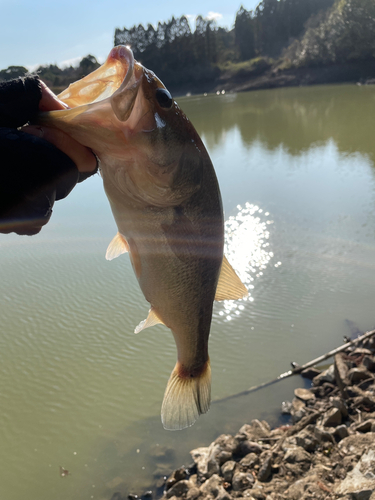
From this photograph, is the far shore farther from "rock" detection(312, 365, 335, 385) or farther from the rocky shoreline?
the rocky shoreline

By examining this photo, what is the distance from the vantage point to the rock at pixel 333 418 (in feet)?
13.6

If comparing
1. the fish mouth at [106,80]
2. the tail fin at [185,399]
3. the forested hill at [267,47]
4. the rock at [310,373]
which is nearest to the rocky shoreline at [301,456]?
the rock at [310,373]

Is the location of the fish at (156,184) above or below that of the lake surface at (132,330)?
above

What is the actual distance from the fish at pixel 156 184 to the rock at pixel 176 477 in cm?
234

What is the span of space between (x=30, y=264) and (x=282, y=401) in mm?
6217

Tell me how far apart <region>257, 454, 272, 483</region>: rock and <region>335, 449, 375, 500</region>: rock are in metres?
0.73

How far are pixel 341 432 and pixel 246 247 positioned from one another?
512 centimetres

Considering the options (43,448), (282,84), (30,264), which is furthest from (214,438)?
(282,84)

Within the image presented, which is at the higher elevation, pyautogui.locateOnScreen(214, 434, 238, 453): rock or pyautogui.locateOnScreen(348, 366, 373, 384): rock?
pyautogui.locateOnScreen(348, 366, 373, 384): rock

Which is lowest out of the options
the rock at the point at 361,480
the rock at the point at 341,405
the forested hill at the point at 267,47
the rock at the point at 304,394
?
the rock at the point at 304,394

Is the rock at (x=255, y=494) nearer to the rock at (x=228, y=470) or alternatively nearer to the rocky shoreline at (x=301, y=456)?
the rocky shoreline at (x=301, y=456)

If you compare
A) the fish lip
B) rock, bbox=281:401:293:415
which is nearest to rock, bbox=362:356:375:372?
rock, bbox=281:401:293:415

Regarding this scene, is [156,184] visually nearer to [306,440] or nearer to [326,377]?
[306,440]

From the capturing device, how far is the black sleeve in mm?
1453
